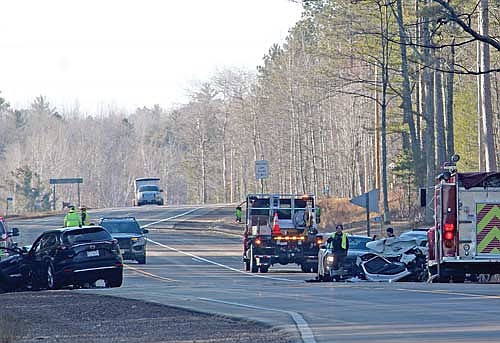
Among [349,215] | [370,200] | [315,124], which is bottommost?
[349,215]

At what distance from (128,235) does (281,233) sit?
6.52 meters

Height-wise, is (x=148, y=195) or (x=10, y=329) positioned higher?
(x=148, y=195)

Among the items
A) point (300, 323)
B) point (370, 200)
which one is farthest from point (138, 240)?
point (300, 323)

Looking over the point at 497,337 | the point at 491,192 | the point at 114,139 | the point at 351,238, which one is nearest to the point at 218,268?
the point at 351,238

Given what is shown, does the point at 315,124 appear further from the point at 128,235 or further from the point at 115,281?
the point at 115,281

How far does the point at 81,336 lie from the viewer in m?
16.0

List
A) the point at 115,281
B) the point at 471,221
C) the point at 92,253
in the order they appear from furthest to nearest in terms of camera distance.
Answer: the point at 115,281 → the point at 92,253 → the point at 471,221

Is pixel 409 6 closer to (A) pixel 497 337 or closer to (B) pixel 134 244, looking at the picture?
(B) pixel 134 244

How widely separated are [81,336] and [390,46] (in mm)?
42900

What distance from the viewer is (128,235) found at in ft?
126

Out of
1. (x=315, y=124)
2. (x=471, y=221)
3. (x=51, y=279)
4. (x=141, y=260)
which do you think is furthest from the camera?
(x=315, y=124)

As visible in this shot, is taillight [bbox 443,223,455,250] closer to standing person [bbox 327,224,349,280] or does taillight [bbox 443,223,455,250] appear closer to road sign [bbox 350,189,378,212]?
standing person [bbox 327,224,349,280]

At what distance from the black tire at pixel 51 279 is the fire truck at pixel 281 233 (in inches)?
368

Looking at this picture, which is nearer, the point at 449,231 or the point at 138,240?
the point at 449,231
